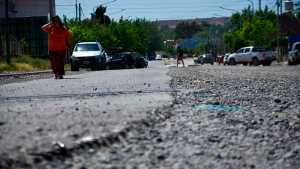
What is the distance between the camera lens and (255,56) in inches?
1871

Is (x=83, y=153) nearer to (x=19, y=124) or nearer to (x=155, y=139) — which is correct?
(x=155, y=139)

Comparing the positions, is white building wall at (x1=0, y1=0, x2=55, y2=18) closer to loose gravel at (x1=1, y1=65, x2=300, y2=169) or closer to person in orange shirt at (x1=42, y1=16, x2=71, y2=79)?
person in orange shirt at (x1=42, y1=16, x2=71, y2=79)

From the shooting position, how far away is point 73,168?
3.37 m

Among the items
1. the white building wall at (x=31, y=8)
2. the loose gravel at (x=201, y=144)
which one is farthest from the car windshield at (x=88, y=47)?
the loose gravel at (x=201, y=144)

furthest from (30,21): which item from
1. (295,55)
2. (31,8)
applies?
(295,55)

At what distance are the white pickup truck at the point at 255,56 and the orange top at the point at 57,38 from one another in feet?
105

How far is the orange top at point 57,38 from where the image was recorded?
1645 centimetres

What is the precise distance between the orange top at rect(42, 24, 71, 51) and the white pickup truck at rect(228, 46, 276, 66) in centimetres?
3201

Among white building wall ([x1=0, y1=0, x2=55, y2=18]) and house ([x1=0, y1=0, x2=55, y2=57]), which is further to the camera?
white building wall ([x1=0, y1=0, x2=55, y2=18])

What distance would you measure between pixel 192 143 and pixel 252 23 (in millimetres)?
81295

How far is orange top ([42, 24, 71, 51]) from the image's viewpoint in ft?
54.0

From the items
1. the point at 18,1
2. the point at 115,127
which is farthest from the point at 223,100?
the point at 18,1

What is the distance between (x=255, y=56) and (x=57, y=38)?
108 feet

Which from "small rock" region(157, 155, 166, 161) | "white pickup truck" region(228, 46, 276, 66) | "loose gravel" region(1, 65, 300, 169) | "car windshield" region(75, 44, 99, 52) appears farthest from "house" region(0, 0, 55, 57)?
"small rock" region(157, 155, 166, 161)
